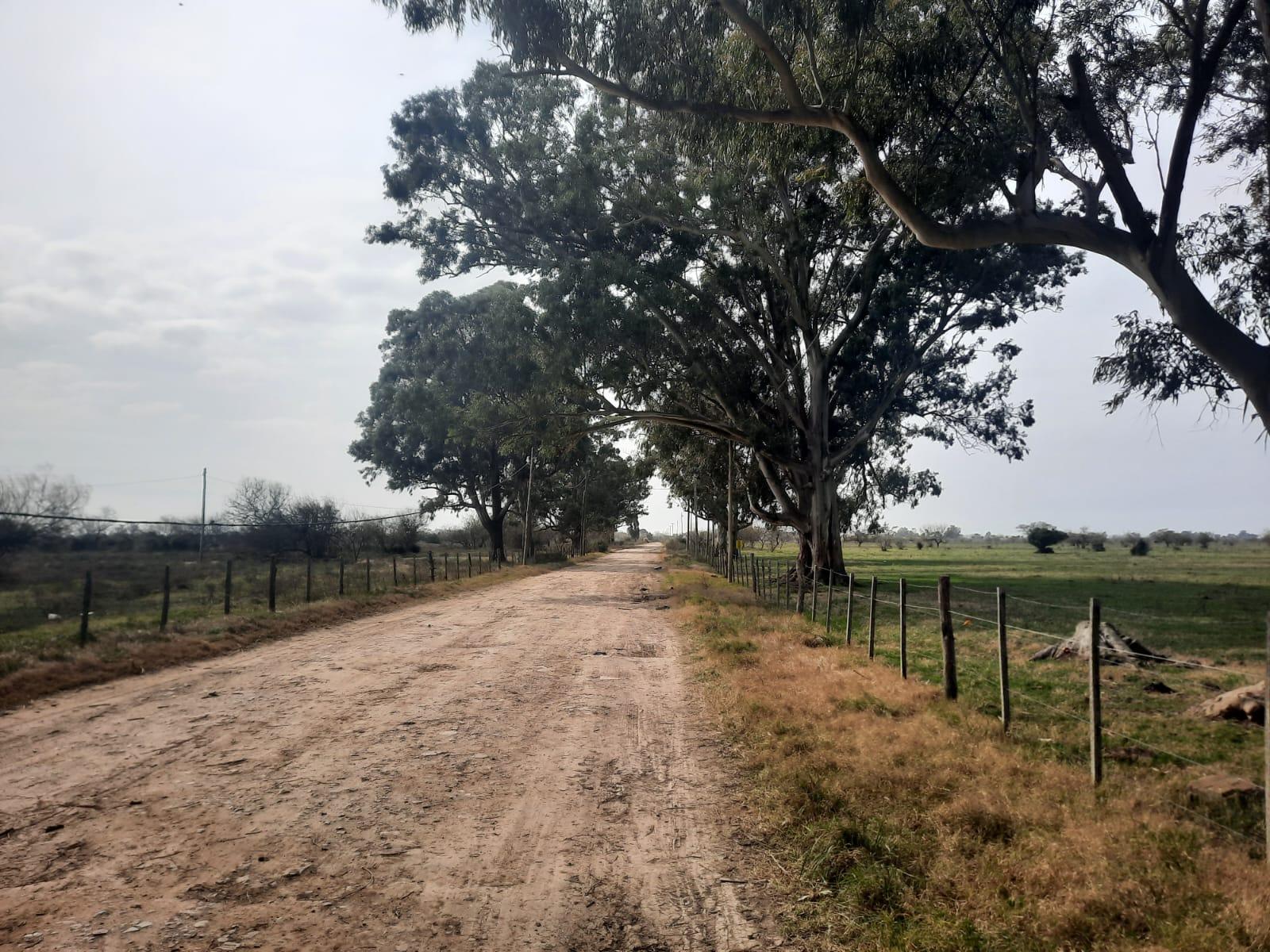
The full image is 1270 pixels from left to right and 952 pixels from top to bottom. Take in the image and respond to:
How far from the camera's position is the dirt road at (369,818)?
13.4 ft

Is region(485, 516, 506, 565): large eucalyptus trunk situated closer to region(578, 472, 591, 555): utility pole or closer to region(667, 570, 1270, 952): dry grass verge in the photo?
region(578, 472, 591, 555): utility pole

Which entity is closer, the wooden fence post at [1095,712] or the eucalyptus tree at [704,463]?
the wooden fence post at [1095,712]

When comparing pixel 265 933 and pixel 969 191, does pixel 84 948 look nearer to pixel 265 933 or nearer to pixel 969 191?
pixel 265 933

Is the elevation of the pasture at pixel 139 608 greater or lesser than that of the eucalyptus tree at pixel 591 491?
lesser

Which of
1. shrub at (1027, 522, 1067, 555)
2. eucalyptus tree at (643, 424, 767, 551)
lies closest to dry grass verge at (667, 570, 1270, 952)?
eucalyptus tree at (643, 424, 767, 551)

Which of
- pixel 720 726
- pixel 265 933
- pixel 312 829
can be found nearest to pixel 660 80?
pixel 720 726

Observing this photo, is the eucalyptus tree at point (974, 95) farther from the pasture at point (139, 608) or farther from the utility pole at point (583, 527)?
the utility pole at point (583, 527)

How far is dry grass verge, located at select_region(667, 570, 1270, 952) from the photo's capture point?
161 inches

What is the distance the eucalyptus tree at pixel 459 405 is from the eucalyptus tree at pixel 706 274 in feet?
8.29

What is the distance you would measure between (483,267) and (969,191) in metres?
15.8

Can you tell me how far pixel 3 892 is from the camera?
4266 millimetres

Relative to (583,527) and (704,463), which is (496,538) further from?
(583,527)

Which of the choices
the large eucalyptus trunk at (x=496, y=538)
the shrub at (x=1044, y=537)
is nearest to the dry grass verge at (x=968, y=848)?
the large eucalyptus trunk at (x=496, y=538)

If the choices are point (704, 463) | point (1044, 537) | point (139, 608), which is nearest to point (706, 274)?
point (704, 463)
